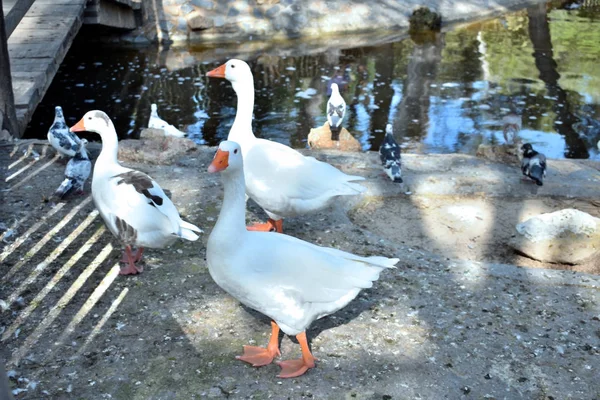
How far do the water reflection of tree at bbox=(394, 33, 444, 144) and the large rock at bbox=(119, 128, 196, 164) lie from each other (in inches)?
139

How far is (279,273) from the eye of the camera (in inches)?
134

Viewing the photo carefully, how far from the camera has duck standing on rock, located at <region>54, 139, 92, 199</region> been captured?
5.38 m

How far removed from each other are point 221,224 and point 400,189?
9.38 feet

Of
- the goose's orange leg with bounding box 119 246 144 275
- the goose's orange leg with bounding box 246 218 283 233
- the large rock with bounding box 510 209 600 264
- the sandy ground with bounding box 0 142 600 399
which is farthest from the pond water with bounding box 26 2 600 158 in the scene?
the goose's orange leg with bounding box 119 246 144 275

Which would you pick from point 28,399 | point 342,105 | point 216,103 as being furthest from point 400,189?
point 216,103

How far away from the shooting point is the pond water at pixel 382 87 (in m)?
9.27

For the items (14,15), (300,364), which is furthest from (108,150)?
(14,15)

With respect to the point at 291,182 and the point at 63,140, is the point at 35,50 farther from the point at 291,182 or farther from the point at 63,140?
the point at 291,182

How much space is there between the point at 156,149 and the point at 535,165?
11.7ft

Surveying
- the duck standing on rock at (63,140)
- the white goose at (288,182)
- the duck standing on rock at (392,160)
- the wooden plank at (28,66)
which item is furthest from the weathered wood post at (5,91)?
the duck standing on rock at (392,160)

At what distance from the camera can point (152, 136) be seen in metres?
7.04

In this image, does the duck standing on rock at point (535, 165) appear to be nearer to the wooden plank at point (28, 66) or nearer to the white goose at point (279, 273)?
the white goose at point (279, 273)

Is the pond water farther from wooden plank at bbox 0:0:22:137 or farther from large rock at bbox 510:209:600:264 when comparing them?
large rock at bbox 510:209:600:264

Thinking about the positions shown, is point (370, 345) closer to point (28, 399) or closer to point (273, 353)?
point (273, 353)
